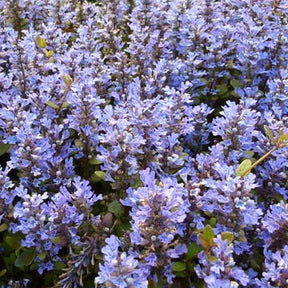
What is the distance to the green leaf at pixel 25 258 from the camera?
197 cm

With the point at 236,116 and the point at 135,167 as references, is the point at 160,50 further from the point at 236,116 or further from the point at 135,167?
the point at 135,167

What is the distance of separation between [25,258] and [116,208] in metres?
0.44

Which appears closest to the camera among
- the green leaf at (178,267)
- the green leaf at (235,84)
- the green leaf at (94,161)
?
the green leaf at (178,267)

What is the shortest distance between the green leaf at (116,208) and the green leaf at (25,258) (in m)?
0.38

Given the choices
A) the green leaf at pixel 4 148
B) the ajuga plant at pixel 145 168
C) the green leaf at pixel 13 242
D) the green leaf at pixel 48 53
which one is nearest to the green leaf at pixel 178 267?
the ajuga plant at pixel 145 168

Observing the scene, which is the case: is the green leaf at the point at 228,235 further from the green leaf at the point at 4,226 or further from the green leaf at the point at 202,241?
the green leaf at the point at 4,226

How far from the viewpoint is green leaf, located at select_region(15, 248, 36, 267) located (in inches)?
77.7

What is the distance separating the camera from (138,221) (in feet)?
5.49

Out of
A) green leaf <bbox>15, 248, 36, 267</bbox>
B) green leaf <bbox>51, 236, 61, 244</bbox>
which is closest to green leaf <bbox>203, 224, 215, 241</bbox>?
green leaf <bbox>51, 236, 61, 244</bbox>

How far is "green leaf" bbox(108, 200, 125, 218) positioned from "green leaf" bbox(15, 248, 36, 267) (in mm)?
380

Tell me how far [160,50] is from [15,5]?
113cm

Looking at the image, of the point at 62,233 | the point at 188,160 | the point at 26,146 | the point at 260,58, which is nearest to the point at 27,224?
the point at 62,233

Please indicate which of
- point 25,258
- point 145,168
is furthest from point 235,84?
point 25,258

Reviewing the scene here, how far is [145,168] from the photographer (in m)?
2.09
